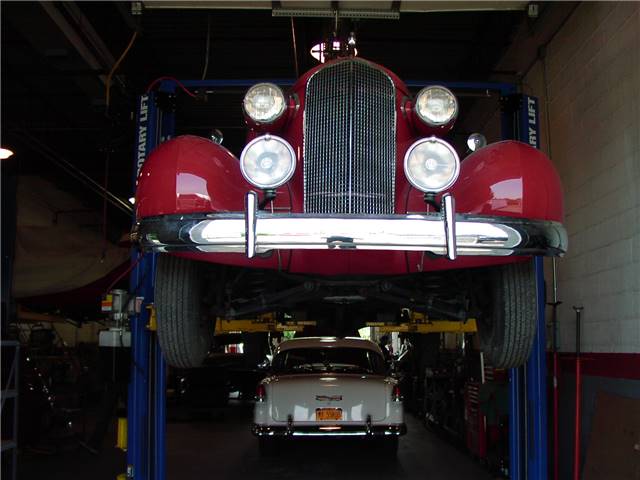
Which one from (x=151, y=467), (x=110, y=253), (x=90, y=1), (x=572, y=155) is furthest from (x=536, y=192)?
(x=110, y=253)

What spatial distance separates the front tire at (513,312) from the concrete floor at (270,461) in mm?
2995

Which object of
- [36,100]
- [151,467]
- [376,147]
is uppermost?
[36,100]

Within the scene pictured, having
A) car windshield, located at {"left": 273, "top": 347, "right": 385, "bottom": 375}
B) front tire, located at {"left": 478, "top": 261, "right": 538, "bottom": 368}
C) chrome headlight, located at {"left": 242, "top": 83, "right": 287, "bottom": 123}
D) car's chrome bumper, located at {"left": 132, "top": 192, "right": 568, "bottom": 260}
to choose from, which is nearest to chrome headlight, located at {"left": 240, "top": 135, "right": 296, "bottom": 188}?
car's chrome bumper, located at {"left": 132, "top": 192, "right": 568, "bottom": 260}

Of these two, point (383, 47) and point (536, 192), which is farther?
point (383, 47)

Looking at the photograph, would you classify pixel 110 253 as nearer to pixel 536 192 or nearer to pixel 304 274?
pixel 304 274

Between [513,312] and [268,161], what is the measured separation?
177 centimetres

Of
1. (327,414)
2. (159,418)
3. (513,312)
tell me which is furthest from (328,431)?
(513,312)

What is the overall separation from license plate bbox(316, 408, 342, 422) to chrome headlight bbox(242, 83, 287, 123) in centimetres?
397

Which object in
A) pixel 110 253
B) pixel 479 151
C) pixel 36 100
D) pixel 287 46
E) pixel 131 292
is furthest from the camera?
pixel 110 253

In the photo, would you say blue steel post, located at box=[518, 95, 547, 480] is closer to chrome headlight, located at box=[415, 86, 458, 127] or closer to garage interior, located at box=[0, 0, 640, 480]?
garage interior, located at box=[0, 0, 640, 480]

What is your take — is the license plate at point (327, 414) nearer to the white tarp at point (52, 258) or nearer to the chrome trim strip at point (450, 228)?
the chrome trim strip at point (450, 228)

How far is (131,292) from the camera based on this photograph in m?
4.75

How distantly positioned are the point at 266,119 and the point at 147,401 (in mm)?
2591

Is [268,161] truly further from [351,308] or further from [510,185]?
[351,308]
